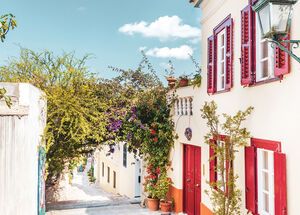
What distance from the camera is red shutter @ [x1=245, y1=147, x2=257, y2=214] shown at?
19.1 feet

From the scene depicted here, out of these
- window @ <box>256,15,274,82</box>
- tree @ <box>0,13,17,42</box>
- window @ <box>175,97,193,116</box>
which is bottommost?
window @ <box>175,97,193,116</box>

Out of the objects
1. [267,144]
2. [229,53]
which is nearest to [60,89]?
[229,53]

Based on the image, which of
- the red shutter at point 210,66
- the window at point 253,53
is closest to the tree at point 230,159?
the window at point 253,53

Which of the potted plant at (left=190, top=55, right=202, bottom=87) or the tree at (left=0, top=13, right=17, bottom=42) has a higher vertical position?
the potted plant at (left=190, top=55, right=202, bottom=87)

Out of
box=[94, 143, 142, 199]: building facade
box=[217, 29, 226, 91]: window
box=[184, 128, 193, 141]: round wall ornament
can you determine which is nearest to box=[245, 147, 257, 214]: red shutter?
box=[217, 29, 226, 91]: window

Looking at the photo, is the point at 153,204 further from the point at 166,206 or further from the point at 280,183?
the point at 280,183

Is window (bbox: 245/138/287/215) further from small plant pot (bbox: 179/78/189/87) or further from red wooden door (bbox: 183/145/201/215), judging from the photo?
small plant pot (bbox: 179/78/189/87)

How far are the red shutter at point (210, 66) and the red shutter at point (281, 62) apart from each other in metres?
2.90

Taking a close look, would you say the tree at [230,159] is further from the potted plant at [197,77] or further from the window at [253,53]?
the potted plant at [197,77]

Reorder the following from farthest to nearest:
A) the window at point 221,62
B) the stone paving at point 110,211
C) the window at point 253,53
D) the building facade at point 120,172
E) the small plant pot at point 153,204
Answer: the building facade at point 120,172 < the small plant pot at point 153,204 < the stone paving at point 110,211 < the window at point 221,62 < the window at point 253,53

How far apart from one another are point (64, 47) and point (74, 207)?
5.75 meters

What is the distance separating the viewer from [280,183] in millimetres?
4879

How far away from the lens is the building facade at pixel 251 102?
4754 millimetres

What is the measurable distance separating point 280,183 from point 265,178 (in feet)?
2.71
